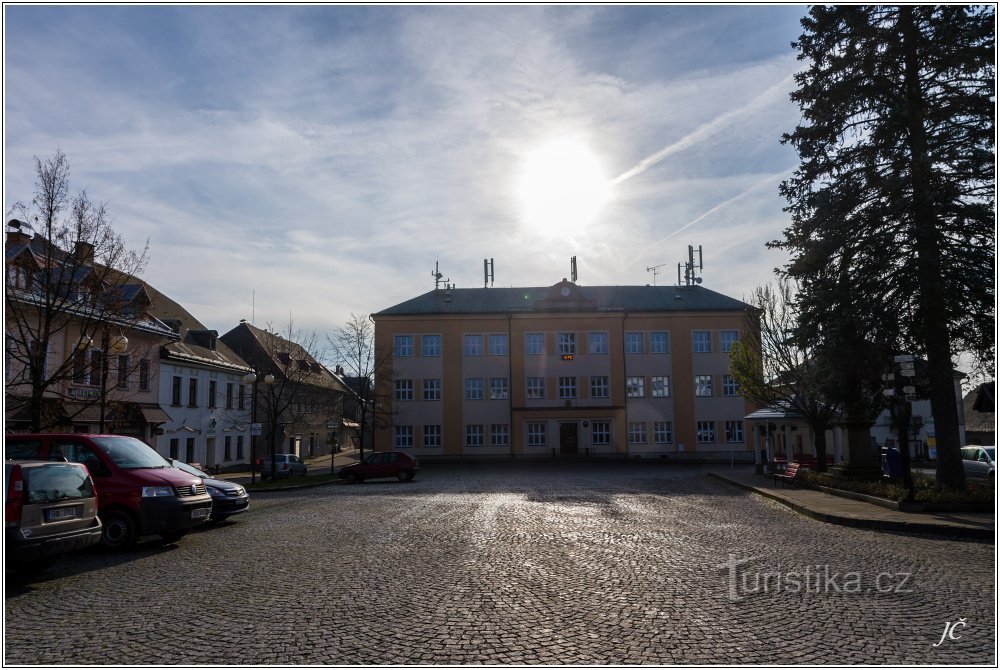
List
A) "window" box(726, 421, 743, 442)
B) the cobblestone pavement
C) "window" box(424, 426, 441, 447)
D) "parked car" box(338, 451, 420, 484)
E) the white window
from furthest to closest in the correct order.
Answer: the white window
"window" box(726, 421, 743, 442)
"window" box(424, 426, 441, 447)
"parked car" box(338, 451, 420, 484)
the cobblestone pavement

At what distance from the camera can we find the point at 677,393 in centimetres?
5456

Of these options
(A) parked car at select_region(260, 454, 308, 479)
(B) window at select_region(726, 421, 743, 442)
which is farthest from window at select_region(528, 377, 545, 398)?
(A) parked car at select_region(260, 454, 308, 479)

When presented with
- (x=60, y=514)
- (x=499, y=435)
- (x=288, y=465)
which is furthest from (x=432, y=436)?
(x=60, y=514)

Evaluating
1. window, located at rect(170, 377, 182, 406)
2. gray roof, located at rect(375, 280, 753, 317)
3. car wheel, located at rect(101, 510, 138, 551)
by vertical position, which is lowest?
car wheel, located at rect(101, 510, 138, 551)

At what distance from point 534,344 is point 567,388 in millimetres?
3904

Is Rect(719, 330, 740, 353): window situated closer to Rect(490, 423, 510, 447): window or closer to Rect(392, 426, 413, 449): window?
Rect(490, 423, 510, 447): window

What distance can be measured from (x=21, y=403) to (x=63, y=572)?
Result: 14.9m

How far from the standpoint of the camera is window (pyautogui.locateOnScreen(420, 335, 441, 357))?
55.2m

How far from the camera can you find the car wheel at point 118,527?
476 inches

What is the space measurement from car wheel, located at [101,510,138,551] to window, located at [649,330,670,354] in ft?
152

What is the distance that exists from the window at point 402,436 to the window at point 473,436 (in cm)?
392

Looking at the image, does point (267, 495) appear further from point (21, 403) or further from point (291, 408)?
point (291, 408)

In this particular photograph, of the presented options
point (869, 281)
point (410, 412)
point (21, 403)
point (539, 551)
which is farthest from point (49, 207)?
point (410, 412)

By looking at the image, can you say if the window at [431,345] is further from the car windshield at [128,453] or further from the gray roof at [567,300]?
the car windshield at [128,453]
